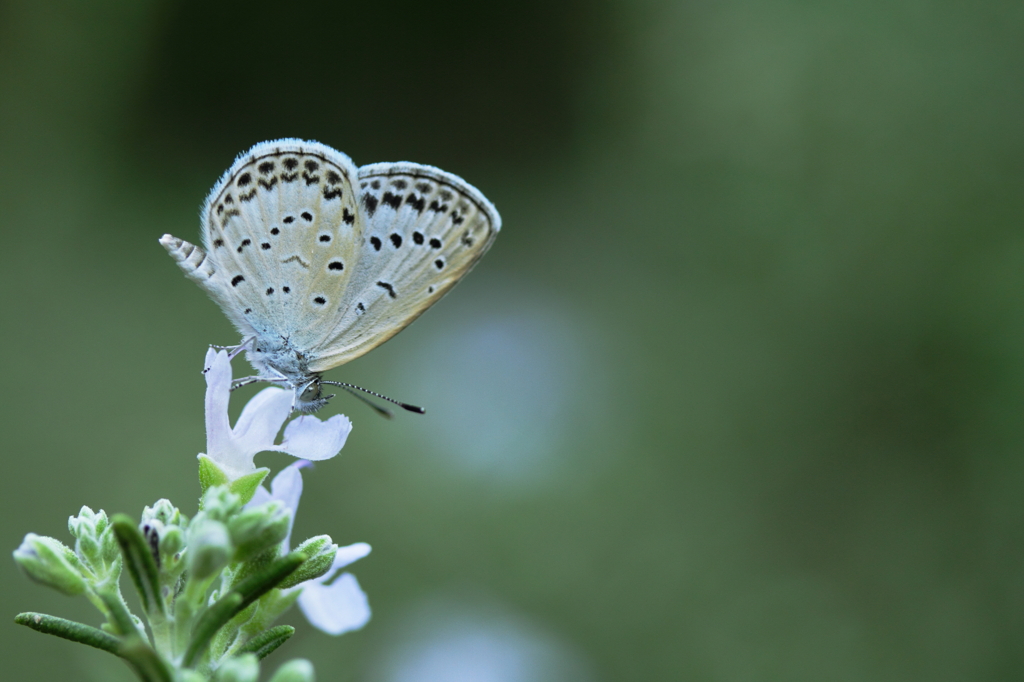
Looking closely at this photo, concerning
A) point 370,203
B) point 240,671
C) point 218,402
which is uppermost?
point 370,203

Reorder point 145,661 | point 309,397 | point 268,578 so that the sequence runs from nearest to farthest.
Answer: point 145,661, point 268,578, point 309,397

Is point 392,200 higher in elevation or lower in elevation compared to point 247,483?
higher

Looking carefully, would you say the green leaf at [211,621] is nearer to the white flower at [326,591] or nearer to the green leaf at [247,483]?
the white flower at [326,591]

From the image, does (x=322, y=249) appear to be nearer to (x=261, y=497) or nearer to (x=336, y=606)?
(x=261, y=497)

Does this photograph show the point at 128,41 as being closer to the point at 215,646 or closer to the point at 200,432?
the point at 200,432

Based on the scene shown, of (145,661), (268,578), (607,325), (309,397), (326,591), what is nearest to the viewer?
(145,661)

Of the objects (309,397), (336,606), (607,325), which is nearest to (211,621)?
(336,606)

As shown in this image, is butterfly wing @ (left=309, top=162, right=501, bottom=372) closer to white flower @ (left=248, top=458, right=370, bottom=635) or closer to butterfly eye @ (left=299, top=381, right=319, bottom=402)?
butterfly eye @ (left=299, top=381, right=319, bottom=402)
